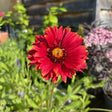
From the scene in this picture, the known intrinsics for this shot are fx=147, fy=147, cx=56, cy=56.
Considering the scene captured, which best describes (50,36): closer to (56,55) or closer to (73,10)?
(56,55)

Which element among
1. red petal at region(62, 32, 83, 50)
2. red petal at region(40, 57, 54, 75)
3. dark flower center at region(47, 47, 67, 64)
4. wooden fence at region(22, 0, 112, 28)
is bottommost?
→ red petal at region(40, 57, 54, 75)

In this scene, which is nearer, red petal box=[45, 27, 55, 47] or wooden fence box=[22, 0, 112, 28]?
red petal box=[45, 27, 55, 47]

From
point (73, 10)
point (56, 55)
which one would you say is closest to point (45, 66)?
point (56, 55)

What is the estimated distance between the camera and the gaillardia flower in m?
0.62

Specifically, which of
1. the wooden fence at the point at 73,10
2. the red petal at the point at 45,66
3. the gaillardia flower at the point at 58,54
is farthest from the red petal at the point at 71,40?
the wooden fence at the point at 73,10

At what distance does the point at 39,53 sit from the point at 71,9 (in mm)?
1441

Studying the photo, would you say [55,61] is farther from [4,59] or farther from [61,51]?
[4,59]

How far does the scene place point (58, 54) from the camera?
0.69m

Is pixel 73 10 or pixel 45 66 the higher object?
pixel 73 10

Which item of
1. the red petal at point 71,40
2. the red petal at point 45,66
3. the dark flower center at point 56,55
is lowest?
the red petal at point 45,66

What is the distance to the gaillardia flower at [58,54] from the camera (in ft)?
2.03

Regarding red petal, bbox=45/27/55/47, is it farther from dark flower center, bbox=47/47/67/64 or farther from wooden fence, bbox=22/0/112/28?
wooden fence, bbox=22/0/112/28

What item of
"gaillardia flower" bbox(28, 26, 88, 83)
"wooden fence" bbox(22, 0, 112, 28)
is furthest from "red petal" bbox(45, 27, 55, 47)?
"wooden fence" bbox(22, 0, 112, 28)

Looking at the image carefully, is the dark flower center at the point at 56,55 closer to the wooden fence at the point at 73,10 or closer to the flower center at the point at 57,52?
the flower center at the point at 57,52
